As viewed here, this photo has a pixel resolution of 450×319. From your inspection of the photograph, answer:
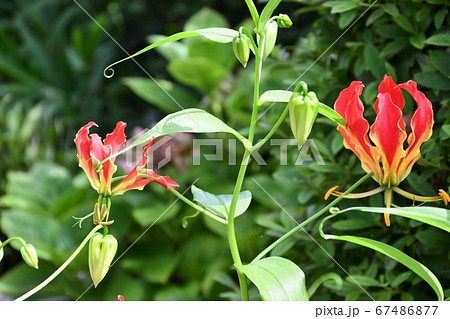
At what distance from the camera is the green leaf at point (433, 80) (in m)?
0.75

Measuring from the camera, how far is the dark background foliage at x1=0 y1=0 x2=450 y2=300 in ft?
2.60

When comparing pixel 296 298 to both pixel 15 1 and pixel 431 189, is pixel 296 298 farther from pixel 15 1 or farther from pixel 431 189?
pixel 15 1

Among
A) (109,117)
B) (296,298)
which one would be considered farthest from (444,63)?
(109,117)

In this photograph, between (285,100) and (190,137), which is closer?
(285,100)

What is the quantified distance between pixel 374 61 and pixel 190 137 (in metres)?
1.26

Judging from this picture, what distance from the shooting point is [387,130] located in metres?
0.50

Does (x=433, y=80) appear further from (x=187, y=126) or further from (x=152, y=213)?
(x=152, y=213)

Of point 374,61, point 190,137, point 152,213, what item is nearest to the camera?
point 374,61

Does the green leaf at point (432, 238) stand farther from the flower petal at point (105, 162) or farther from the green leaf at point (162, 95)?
the green leaf at point (162, 95)

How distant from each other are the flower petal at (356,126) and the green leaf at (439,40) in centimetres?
27

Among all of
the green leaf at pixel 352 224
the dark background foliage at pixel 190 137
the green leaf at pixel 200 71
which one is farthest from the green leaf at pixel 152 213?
the green leaf at pixel 352 224

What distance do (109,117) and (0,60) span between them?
607mm

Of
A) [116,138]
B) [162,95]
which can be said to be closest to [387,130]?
[116,138]

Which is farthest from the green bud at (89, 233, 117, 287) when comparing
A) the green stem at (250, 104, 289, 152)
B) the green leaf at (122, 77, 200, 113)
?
the green leaf at (122, 77, 200, 113)
